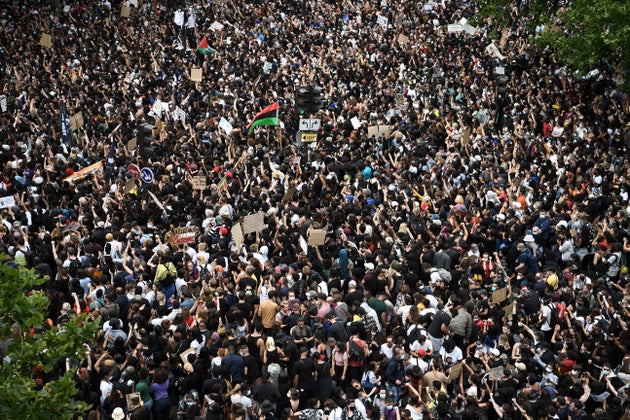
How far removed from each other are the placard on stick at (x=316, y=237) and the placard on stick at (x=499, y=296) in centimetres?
354

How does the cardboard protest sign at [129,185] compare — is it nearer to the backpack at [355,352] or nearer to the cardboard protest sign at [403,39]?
the backpack at [355,352]

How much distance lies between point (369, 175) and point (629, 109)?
817cm

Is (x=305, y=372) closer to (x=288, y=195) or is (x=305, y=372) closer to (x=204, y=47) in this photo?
(x=288, y=195)

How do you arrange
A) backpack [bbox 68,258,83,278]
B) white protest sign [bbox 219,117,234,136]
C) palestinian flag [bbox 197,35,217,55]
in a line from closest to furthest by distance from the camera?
backpack [bbox 68,258,83,278] < white protest sign [bbox 219,117,234,136] < palestinian flag [bbox 197,35,217,55]

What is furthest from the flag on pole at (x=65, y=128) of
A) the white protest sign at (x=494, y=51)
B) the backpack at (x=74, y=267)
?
the white protest sign at (x=494, y=51)

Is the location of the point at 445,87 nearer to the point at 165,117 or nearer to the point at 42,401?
the point at 165,117

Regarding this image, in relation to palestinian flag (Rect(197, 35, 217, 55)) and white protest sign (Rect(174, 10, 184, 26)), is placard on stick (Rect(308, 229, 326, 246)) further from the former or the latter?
white protest sign (Rect(174, 10, 184, 26))

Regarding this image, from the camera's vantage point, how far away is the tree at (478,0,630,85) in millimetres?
21766

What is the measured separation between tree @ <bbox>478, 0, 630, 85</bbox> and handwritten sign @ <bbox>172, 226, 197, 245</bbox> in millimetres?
11869

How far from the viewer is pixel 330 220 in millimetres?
17734

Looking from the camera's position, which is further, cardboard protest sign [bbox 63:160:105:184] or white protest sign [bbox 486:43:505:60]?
white protest sign [bbox 486:43:505:60]

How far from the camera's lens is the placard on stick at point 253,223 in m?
16.2

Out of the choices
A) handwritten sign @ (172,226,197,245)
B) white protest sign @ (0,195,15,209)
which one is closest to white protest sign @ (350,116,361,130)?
handwritten sign @ (172,226,197,245)

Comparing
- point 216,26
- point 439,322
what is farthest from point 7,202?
point 216,26
